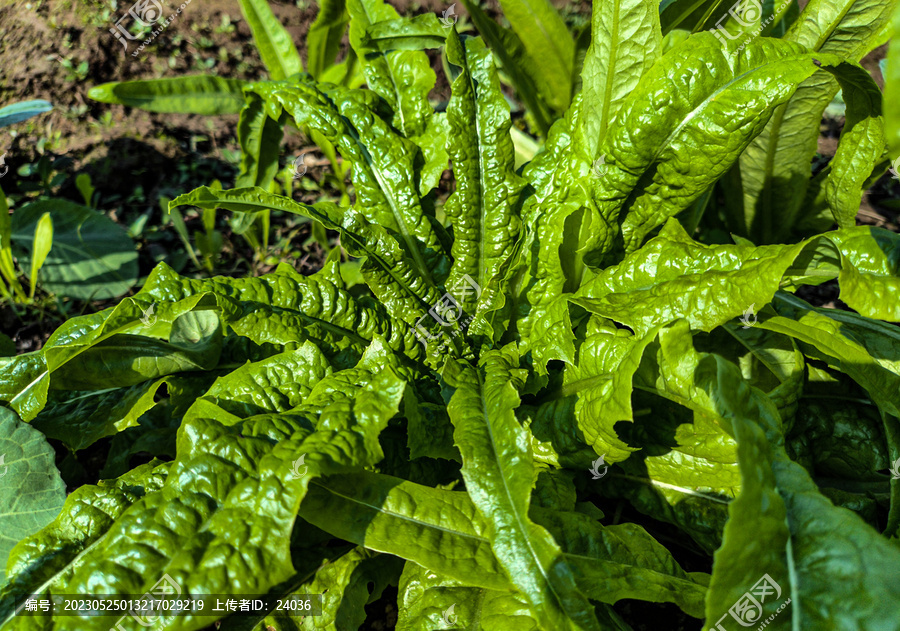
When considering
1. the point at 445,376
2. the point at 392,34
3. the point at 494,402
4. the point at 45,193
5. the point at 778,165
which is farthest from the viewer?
the point at 45,193

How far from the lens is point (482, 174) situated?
2291 mm

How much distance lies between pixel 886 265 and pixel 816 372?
0.46 meters

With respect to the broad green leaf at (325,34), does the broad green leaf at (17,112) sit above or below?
above

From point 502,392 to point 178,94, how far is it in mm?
2454

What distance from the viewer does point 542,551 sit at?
1.41m

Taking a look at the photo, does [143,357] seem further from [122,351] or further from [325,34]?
[325,34]

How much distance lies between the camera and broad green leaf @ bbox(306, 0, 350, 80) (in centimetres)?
308

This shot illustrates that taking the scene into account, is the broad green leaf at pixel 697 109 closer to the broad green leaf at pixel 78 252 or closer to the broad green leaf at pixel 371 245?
the broad green leaf at pixel 371 245

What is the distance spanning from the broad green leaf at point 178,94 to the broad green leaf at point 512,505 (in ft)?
7.66

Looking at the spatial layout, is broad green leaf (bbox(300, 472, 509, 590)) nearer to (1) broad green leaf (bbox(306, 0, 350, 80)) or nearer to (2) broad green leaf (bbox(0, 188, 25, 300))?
(2) broad green leaf (bbox(0, 188, 25, 300))

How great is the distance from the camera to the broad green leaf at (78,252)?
10.5 ft

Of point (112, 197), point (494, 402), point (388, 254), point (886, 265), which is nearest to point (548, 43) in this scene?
point (388, 254)

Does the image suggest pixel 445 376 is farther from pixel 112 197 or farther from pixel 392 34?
pixel 112 197

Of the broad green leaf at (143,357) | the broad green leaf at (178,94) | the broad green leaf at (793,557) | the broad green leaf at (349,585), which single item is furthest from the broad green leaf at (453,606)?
the broad green leaf at (178,94)
